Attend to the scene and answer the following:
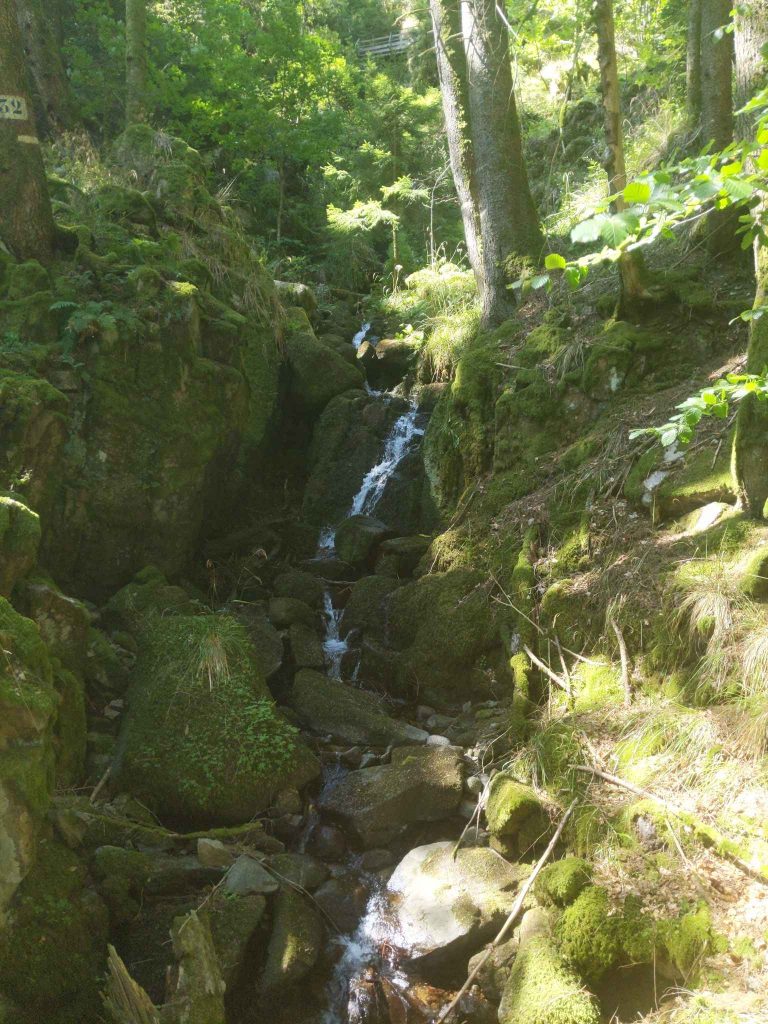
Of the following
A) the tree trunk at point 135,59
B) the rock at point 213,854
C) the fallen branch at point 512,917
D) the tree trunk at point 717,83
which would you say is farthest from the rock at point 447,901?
the tree trunk at point 135,59

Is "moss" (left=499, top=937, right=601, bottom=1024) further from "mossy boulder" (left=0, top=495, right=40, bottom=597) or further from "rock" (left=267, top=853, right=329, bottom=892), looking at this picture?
"mossy boulder" (left=0, top=495, right=40, bottom=597)

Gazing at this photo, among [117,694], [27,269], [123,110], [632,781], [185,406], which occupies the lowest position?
[632,781]

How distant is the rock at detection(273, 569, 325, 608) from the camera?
7.43m

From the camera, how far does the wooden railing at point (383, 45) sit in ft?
74.2

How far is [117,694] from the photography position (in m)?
5.50

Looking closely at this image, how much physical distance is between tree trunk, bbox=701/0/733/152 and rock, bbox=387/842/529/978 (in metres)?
6.96

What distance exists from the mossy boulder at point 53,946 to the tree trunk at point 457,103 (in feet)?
23.2

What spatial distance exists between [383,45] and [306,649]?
2435 cm

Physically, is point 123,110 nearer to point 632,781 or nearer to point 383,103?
point 383,103

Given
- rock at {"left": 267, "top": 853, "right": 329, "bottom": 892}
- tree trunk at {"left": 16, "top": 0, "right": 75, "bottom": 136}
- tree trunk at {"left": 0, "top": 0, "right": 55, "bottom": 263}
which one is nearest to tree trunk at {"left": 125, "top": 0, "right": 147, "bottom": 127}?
tree trunk at {"left": 16, "top": 0, "right": 75, "bottom": 136}

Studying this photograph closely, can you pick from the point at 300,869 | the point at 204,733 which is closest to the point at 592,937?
the point at 300,869

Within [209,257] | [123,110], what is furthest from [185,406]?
[123,110]

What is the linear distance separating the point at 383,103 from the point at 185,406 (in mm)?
11476

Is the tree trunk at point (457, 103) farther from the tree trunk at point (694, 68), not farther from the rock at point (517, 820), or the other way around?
the rock at point (517, 820)
